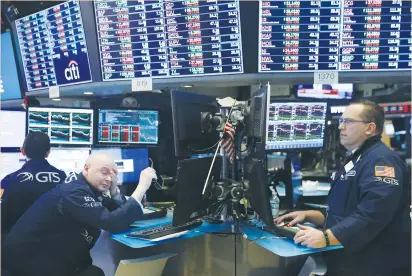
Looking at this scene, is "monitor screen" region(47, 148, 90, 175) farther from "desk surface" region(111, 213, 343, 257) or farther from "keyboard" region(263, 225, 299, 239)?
"keyboard" region(263, 225, 299, 239)

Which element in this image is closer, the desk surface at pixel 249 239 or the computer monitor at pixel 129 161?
the desk surface at pixel 249 239

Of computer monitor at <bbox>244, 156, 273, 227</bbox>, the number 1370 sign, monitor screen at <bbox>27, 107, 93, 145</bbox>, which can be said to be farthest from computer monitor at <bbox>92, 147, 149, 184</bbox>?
the number 1370 sign

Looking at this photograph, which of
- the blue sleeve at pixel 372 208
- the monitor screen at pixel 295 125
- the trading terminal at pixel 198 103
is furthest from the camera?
the monitor screen at pixel 295 125

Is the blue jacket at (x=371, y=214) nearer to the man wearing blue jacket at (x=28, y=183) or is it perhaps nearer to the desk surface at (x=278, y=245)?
the desk surface at (x=278, y=245)

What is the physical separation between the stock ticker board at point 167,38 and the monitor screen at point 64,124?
424 mm

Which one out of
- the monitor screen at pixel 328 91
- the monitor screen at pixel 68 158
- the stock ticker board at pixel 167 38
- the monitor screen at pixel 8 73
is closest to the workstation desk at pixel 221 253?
the monitor screen at pixel 68 158

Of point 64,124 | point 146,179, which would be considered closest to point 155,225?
point 146,179

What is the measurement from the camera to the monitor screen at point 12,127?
3.04 meters

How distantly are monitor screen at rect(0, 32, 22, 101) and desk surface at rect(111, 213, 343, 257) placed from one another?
6.45 ft

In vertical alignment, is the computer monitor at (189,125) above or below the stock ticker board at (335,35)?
below

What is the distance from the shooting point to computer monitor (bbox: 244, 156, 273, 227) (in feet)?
6.25

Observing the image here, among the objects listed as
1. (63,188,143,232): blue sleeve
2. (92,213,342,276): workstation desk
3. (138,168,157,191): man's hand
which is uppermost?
(138,168,157,191): man's hand

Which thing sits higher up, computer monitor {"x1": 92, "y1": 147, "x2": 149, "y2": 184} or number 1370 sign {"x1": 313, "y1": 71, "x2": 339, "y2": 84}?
number 1370 sign {"x1": 313, "y1": 71, "x2": 339, "y2": 84}

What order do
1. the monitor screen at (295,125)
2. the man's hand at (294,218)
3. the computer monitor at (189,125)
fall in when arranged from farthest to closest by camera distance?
1. the monitor screen at (295,125)
2. the man's hand at (294,218)
3. the computer monitor at (189,125)
